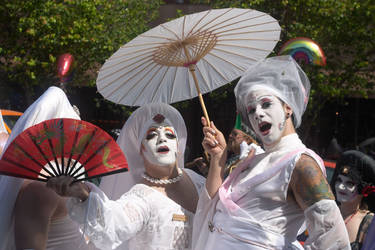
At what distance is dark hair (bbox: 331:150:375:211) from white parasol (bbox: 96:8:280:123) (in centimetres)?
139

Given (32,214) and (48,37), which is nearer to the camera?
(32,214)

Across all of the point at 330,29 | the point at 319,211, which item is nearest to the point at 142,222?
the point at 319,211

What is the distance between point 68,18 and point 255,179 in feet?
27.4

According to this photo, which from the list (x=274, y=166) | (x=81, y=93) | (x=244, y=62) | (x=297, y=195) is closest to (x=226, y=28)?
(x=244, y=62)

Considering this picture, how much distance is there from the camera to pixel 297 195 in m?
2.71

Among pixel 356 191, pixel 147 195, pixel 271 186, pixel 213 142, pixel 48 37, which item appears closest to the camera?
pixel 271 186

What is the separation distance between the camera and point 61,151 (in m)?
2.86

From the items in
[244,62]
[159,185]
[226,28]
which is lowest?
[159,185]

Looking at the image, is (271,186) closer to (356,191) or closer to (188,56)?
(188,56)

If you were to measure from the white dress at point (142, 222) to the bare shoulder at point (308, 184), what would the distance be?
94 centimetres

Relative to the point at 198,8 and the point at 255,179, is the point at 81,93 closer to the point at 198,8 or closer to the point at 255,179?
the point at 198,8

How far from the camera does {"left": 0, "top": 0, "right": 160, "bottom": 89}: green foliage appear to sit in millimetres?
9984

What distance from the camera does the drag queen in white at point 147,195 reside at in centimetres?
292

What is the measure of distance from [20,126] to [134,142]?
86cm
